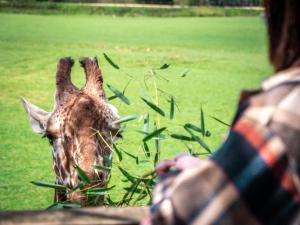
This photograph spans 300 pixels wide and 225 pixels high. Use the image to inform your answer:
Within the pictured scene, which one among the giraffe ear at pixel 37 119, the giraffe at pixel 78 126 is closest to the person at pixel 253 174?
the giraffe at pixel 78 126

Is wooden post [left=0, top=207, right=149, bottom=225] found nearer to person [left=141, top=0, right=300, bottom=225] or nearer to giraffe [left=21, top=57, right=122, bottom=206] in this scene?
person [left=141, top=0, right=300, bottom=225]

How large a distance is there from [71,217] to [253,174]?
0.29 m

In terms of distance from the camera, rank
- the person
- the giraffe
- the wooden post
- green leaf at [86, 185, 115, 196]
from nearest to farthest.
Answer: the person, the wooden post, green leaf at [86, 185, 115, 196], the giraffe

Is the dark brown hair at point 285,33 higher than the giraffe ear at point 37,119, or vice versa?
the dark brown hair at point 285,33

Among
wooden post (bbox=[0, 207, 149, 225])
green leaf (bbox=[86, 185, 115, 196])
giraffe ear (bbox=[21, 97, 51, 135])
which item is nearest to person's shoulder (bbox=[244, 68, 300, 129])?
wooden post (bbox=[0, 207, 149, 225])

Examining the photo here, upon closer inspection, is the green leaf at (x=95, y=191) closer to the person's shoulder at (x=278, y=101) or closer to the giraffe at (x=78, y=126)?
the giraffe at (x=78, y=126)

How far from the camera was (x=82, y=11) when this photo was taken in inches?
726

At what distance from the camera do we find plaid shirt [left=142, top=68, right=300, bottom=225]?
30.9 inches

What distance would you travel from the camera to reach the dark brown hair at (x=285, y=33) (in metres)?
0.87

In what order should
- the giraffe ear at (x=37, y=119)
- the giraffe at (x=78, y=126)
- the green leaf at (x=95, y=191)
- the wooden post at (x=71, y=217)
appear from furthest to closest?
the giraffe ear at (x=37, y=119), the giraffe at (x=78, y=126), the green leaf at (x=95, y=191), the wooden post at (x=71, y=217)

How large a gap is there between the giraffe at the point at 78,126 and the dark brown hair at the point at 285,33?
137 centimetres

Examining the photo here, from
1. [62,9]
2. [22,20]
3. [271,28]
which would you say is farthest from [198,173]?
[62,9]

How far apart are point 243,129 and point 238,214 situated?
0.11 metres

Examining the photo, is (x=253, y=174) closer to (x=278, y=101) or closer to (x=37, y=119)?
(x=278, y=101)
